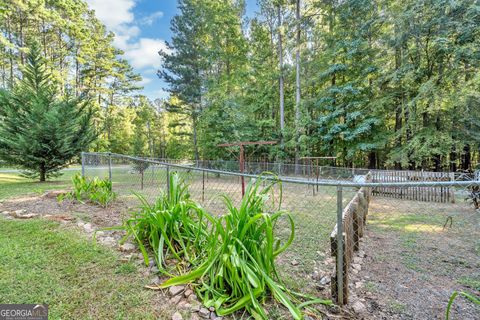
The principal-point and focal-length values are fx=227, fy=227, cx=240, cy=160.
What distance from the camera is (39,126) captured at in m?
6.64

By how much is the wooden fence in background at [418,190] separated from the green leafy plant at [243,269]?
784cm

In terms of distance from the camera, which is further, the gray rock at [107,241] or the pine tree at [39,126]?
the pine tree at [39,126]

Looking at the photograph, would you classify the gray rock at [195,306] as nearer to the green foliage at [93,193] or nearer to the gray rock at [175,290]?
the gray rock at [175,290]

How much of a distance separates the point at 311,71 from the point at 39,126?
15.3 meters

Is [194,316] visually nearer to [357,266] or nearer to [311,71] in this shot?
[357,266]

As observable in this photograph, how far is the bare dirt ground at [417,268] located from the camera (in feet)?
6.62

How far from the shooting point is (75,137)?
758 centimetres

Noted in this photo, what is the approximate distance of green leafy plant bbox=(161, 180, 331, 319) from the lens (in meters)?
1.51

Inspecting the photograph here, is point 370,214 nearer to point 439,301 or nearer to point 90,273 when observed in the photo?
point 439,301

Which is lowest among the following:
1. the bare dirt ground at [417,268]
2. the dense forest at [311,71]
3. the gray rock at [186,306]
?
the bare dirt ground at [417,268]

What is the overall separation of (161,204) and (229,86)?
1517cm

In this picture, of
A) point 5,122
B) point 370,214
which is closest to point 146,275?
point 370,214

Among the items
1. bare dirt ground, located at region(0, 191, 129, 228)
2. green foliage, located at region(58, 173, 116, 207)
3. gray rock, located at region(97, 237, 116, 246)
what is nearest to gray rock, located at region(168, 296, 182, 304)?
gray rock, located at region(97, 237, 116, 246)

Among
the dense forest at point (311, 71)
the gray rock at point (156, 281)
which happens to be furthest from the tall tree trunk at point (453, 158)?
the gray rock at point (156, 281)
